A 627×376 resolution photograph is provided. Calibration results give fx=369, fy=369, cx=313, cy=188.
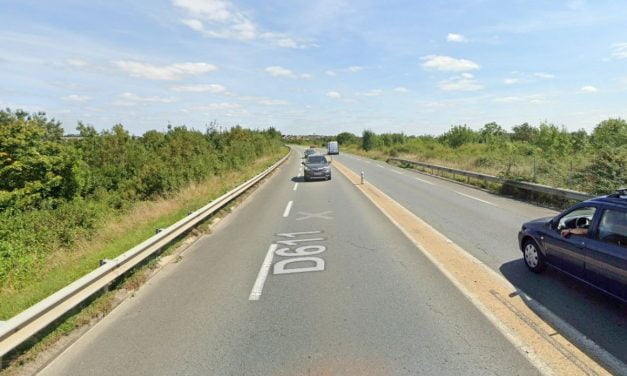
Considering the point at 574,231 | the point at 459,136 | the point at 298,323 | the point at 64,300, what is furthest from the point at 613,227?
the point at 459,136

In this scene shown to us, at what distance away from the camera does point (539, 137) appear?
69.1 m

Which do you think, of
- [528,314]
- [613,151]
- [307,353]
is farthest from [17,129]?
[613,151]

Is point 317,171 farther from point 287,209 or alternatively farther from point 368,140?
point 368,140

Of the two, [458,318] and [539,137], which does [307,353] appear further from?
[539,137]

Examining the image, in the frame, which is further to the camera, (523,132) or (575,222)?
(523,132)

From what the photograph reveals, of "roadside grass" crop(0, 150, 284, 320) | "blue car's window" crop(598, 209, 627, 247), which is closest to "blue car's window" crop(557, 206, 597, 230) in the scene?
"blue car's window" crop(598, 209, 627, 247)

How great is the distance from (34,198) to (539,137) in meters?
76.5

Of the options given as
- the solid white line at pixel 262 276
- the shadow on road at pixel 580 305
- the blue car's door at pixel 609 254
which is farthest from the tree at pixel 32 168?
the blue car's door at pixel 609 254

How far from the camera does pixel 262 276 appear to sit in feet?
21.0

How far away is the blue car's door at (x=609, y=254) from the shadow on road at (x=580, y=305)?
30cm

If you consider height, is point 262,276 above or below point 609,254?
below

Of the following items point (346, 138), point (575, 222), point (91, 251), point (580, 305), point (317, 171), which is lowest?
→ point (91, 251)

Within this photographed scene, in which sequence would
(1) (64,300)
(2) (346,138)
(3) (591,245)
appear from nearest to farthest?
1. (1) (64,300)
2. (3) (591,245)
3. (2) (346,138)

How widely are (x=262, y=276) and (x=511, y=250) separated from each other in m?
5.09
